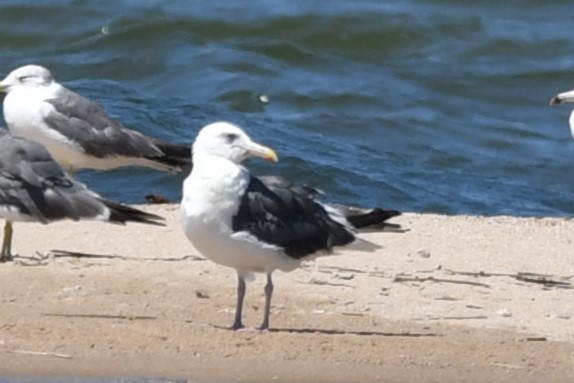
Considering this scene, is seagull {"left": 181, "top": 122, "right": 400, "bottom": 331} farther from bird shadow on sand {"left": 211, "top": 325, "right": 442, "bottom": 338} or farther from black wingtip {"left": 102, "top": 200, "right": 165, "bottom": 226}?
black wingtip {"left": 102, "top": 200, "right": 165, "bottom": 226}

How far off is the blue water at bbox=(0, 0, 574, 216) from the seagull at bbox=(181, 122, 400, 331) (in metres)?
6.30

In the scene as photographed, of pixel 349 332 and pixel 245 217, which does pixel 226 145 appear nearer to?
pixel 245 217

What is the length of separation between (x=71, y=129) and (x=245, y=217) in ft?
13.3

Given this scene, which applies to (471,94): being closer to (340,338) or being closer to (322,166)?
(322,166)

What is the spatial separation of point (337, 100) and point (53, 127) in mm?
8423

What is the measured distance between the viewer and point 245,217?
8406mm

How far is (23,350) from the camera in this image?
780 cm

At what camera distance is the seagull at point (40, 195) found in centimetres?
944

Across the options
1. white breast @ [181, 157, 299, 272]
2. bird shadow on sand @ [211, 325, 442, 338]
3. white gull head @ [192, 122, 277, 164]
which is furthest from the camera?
white gull head @ [192, 122, 277, 164]

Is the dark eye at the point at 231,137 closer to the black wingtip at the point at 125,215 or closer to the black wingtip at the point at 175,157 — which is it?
the black wingtip at the point at 125,215

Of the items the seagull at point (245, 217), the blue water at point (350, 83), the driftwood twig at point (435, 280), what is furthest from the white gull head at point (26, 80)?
the seagull at point (245, 217)

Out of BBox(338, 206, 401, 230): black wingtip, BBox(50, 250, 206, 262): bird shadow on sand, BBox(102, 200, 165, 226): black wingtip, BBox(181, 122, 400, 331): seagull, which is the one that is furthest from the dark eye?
BBox(50, 250, 206, 262): bird shadow on sand

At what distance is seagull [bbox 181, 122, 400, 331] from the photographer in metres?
8.29

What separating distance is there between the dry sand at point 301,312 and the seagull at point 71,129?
44.2 inches
